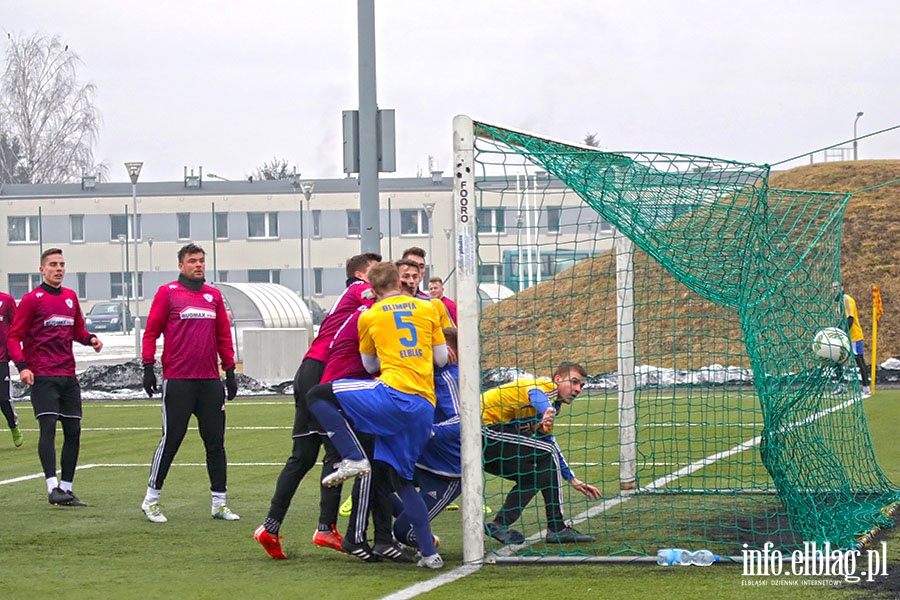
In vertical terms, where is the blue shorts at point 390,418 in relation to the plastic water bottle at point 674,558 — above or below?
above

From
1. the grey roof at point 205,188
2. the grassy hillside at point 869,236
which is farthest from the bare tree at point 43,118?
the grassy hillside at point 869,236

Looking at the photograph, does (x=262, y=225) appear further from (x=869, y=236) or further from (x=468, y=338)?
(x=468, y=338)

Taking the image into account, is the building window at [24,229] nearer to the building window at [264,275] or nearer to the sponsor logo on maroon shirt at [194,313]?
the building window at [264,275]

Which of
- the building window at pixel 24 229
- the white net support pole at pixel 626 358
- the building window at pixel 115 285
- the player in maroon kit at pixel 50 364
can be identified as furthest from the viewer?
the building window at pixel 115 285

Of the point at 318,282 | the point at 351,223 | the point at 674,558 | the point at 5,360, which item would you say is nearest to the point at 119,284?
the point at 318,282

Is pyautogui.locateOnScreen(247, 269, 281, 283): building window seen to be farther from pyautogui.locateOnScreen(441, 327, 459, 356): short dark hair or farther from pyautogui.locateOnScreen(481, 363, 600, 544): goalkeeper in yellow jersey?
pyautogui.locateOnScreen(481, 363, 600, 544): goalkeeper in yellow jersey

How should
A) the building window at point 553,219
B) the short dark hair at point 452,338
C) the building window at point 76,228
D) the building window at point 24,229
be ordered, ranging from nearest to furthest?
the short dark hair at point 452,338 → the building window at point 553,219 → the building window at point 24,229 → the building window at point 76,228

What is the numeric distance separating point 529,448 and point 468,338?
887 mm

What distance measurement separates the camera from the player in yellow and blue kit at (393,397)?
661cm

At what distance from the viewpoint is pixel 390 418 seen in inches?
260

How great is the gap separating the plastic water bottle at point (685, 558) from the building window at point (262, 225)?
5717 cm

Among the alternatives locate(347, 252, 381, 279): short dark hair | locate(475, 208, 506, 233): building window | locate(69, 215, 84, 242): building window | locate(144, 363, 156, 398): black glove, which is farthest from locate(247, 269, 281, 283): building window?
locate(475, 208, 506, 233): building window

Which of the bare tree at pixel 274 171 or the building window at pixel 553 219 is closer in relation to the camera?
the building window at pixel 553 219

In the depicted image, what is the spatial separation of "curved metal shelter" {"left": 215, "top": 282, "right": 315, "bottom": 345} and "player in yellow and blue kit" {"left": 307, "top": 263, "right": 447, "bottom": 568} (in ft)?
83.9
